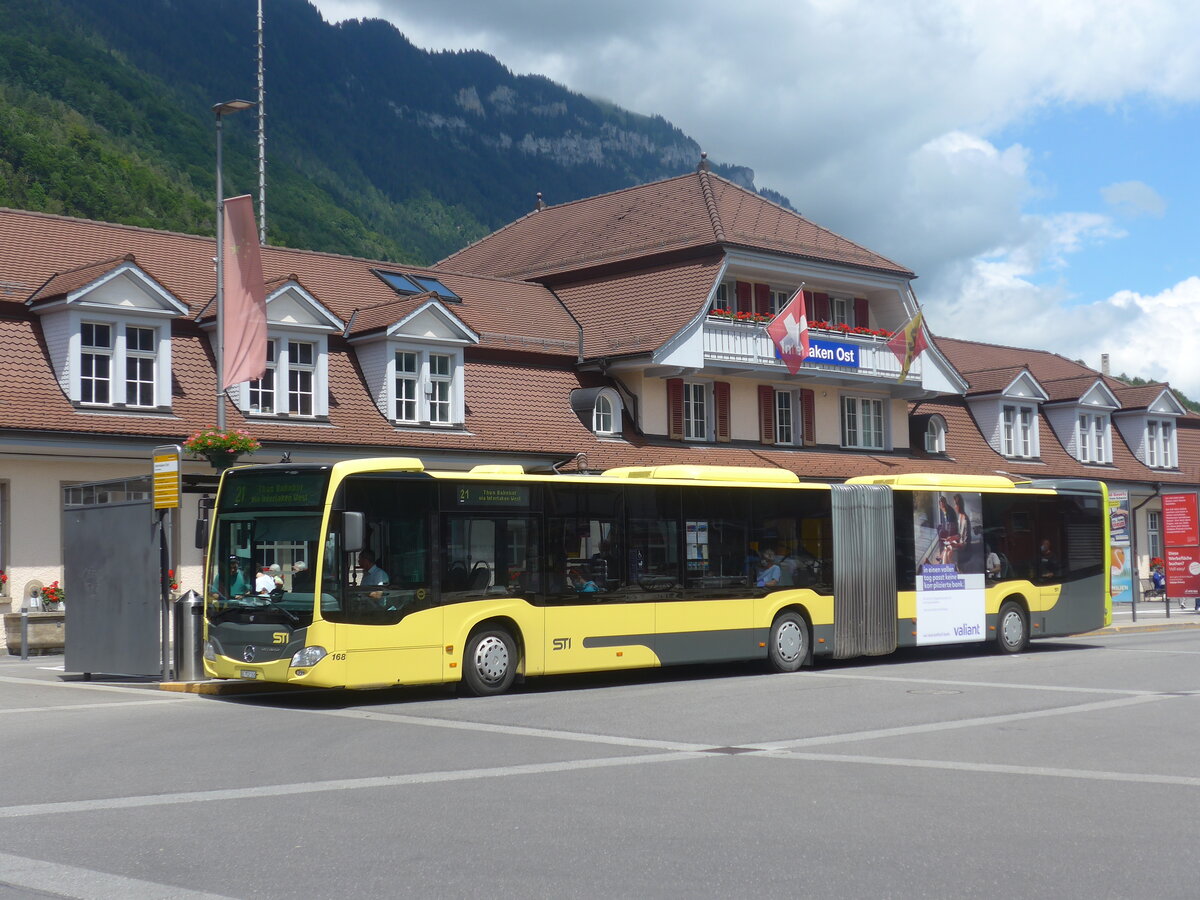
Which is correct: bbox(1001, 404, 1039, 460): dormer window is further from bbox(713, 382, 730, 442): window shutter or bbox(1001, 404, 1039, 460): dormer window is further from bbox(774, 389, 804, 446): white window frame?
bbox(713, 382, 730, 442): window shutter

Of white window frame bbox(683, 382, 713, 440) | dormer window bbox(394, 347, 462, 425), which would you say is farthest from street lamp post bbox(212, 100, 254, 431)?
white window frame bbox(683, 382, 713, 440)

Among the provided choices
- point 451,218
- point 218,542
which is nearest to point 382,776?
point 218,542

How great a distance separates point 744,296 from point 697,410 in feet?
11.6

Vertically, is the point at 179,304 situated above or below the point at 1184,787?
above

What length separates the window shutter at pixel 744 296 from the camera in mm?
39438

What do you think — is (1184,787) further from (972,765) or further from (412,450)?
(412,450)

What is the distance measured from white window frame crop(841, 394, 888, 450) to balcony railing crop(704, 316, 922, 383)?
1.52 metres

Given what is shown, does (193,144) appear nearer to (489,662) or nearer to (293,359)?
(293,359)

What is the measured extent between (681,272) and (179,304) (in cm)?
1436

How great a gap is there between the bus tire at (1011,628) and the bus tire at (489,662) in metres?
10.8

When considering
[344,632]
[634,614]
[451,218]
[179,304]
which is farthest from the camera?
[451,218]

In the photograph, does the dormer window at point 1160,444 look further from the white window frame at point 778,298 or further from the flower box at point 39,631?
the flower box at point 39,631

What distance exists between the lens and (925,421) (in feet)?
148

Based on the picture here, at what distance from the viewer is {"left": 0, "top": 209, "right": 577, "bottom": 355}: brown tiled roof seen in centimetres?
2856
